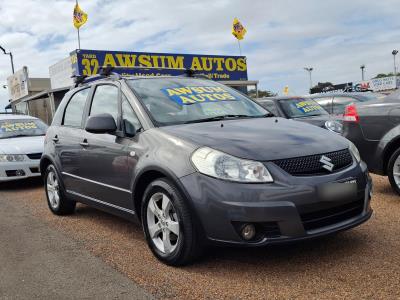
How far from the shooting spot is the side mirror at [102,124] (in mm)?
4281

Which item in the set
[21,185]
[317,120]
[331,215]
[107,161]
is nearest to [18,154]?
[21,185]

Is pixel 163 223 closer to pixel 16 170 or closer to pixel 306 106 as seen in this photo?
pixel 16 170

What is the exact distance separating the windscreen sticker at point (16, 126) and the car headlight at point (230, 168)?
7485 millimetres

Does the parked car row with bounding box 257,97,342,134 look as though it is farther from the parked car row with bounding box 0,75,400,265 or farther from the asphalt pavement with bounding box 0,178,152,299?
the asphalt pavement with bounding box 0,178,152,299

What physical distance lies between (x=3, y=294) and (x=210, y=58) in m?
22.2

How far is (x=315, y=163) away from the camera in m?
3.50

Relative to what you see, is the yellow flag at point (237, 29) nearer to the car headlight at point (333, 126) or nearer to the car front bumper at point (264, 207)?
the car headlight at point (333, 126)

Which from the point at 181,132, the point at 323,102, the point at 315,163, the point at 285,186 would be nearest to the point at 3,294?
the point at 181,132

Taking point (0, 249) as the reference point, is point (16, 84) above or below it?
above

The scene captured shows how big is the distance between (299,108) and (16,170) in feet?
18.3

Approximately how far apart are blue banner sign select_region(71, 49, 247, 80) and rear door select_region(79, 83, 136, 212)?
12.2 m

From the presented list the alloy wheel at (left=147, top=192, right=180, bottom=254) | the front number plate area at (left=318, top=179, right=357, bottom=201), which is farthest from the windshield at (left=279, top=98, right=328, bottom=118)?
the alloy wheel at (left=147, top=192, right=180, bottom=254)

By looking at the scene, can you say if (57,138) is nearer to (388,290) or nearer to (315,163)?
(315,163)

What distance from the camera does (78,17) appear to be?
22.5 metres
